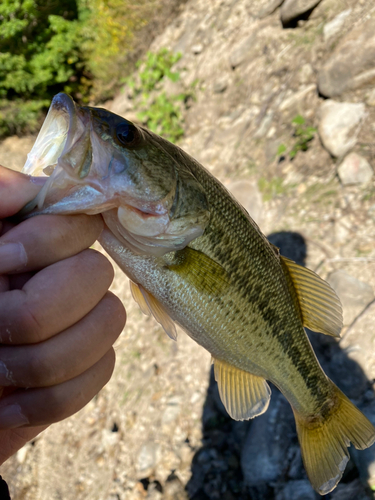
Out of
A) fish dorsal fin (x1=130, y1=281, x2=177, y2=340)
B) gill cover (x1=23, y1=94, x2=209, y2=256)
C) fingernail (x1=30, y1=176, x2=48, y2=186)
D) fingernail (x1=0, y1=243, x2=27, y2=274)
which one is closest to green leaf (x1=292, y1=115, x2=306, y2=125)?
gill cover (x1=23, y1=94, x2=209, y2=256)

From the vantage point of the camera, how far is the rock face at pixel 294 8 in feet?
15.6

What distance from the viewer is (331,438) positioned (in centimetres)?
180

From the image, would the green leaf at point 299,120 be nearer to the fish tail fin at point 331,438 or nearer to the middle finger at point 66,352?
the fish tail fin at point 331,438

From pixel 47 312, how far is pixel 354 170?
323 centimetres

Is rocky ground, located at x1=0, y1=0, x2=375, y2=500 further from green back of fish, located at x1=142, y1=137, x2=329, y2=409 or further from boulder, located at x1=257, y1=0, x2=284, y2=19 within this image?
green back of fish, located at x1=142, y1=137, x2=329, y2=409

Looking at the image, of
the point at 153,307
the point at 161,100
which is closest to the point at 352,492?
the point at 153,307

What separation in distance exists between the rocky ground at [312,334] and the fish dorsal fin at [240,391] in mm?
981

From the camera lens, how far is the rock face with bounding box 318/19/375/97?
12.0 ft

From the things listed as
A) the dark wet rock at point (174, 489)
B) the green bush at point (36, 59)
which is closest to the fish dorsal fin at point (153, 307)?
the dark wet rock at point (174, 489)

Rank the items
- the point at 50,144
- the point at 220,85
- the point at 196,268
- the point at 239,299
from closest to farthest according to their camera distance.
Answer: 1. the point at 50,144
2. the point at 196,268
3. the point at 239,299
4. the point at 220,85

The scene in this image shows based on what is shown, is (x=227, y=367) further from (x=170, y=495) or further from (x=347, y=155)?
(x=347, y=155)

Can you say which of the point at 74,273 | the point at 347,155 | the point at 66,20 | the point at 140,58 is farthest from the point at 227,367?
the point at 66,20

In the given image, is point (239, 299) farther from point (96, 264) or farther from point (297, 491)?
point (297, 491)

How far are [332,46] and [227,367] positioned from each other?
4231 mm
